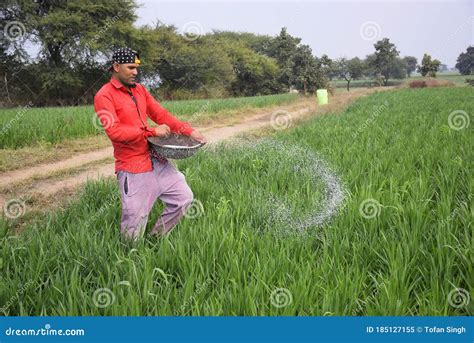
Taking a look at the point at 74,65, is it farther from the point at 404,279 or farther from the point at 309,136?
the point at 404,279

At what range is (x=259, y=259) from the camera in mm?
2430

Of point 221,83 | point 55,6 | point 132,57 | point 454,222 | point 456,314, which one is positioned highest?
point 55,6

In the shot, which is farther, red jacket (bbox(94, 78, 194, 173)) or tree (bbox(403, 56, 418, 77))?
tree (bbox(403, 56, 418, 77))

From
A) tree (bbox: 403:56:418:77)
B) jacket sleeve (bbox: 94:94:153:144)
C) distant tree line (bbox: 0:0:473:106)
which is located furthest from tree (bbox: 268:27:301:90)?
tree (bbox: 403:56:418:77)

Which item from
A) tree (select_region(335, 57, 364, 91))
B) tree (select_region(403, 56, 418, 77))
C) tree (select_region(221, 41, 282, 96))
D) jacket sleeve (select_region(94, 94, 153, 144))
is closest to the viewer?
jacket sleeve (select_region(94, 94, 153, 144))

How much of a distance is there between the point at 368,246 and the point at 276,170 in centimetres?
221

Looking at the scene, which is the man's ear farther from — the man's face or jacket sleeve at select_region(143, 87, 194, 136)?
jacket sleeve at select_region(143, 87, 194, 136)

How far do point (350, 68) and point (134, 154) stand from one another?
83.4 m

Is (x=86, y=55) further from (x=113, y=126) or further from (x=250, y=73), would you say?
(x=113, y=126)

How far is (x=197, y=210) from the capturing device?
11.2ft

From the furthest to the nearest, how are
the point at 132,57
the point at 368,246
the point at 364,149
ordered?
the point at 364,149, the point at 132,57, the point at 368,246

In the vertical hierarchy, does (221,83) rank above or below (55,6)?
below

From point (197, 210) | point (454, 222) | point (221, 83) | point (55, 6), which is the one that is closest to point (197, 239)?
point (197, 210)

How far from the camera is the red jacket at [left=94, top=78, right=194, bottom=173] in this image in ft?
9.14
